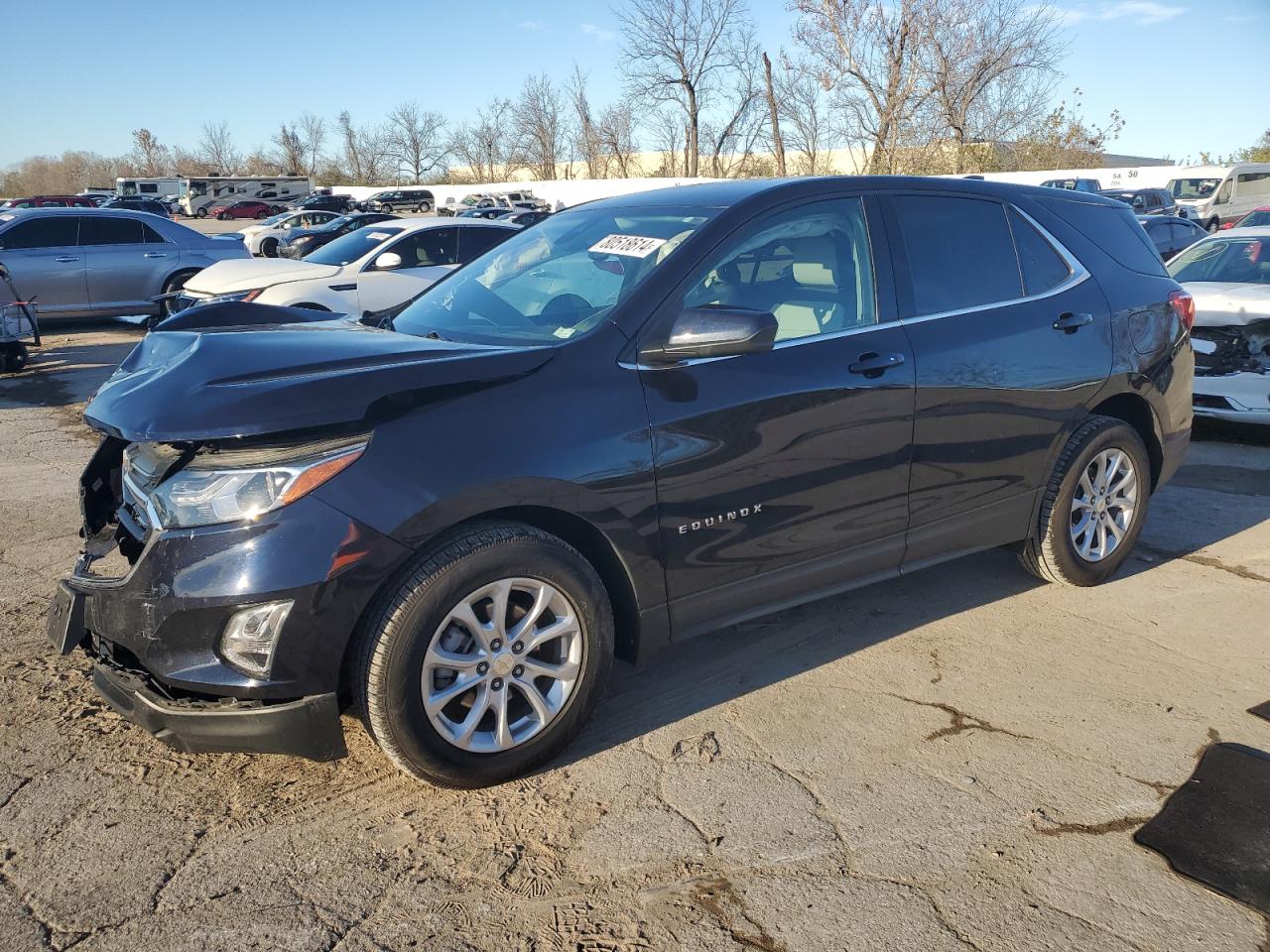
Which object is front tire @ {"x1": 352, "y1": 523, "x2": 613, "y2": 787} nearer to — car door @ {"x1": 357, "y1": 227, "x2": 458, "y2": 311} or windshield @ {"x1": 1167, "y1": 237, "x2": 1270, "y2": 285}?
windshield @ {"x1": 1167, "y1": 237, "x2": 1270, "y2": 285}

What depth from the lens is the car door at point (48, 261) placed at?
12.8 meters

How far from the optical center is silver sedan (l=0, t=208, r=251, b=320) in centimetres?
1294

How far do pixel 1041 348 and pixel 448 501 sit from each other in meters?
2.77

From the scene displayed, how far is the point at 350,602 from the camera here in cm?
277

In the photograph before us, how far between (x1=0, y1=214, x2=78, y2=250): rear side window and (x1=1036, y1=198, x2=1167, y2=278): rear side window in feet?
41.9

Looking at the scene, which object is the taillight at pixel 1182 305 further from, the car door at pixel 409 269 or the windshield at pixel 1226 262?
the car door at pixel 409 269

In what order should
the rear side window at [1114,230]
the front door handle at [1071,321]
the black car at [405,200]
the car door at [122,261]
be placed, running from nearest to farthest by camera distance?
the front door handle at [1071,321]
the rear side window at [1114,230]
the car door at [122,261]
the black car at [405,200]

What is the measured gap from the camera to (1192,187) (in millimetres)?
31891

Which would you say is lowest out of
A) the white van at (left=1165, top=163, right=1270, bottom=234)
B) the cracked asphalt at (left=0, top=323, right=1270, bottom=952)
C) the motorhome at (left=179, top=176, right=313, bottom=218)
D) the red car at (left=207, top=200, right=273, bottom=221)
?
the cracked asphalt at (left=0, top=323, right=1270, bottom=952)

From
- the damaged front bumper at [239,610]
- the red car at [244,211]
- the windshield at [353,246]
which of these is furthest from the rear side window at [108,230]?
the red car at [244,211]

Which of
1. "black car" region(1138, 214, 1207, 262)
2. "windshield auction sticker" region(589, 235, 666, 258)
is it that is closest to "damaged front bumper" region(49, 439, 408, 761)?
"windshield auction sticker" region(589, 235, 666, 258)

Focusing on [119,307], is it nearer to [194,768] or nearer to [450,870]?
[194,768]

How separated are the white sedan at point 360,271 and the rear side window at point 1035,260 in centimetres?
643

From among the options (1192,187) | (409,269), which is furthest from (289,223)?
(1192,187)
